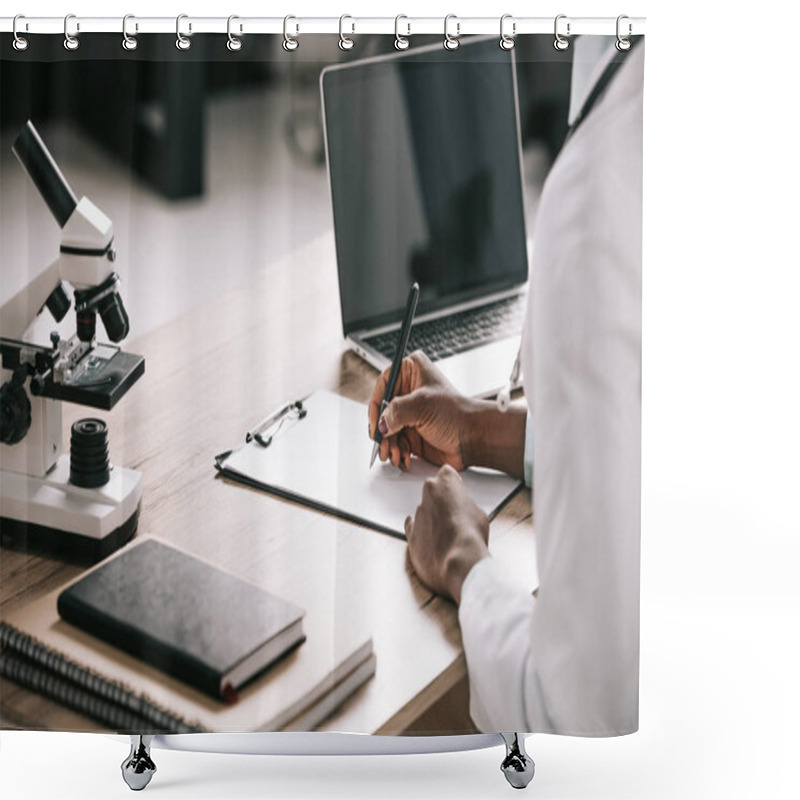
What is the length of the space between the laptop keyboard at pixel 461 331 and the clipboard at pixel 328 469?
0.35 feet

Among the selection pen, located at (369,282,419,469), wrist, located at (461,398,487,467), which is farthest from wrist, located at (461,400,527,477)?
pen, located at (369,282,419,469)

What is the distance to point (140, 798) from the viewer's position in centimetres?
209

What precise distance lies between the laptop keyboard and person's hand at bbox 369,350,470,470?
22mm

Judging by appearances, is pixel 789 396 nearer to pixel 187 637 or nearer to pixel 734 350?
pixel 734 350

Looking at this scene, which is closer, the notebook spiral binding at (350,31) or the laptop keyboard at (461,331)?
the notebook spiral binding at (350,31)

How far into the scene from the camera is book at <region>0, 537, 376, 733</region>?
1.87 m

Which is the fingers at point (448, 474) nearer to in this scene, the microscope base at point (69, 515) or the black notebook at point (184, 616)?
the black notebook at point (184, 616)

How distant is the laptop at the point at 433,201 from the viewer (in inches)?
72.5

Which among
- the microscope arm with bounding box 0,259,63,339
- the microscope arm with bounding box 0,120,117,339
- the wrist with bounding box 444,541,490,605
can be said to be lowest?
the wrist with bounding box 444,541,490,605

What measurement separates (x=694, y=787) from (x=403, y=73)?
48.6 inches

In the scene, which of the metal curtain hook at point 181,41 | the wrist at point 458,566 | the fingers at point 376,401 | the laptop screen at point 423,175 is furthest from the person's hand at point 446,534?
the metal curtain hook at point 181,41

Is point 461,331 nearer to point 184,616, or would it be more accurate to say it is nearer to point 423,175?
point 423,175

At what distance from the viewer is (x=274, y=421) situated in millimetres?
1915

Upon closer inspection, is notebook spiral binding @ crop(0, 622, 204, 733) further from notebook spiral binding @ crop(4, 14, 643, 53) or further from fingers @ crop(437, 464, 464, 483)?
notebook spiral binding @ crop(4, 14, 643, 53)
